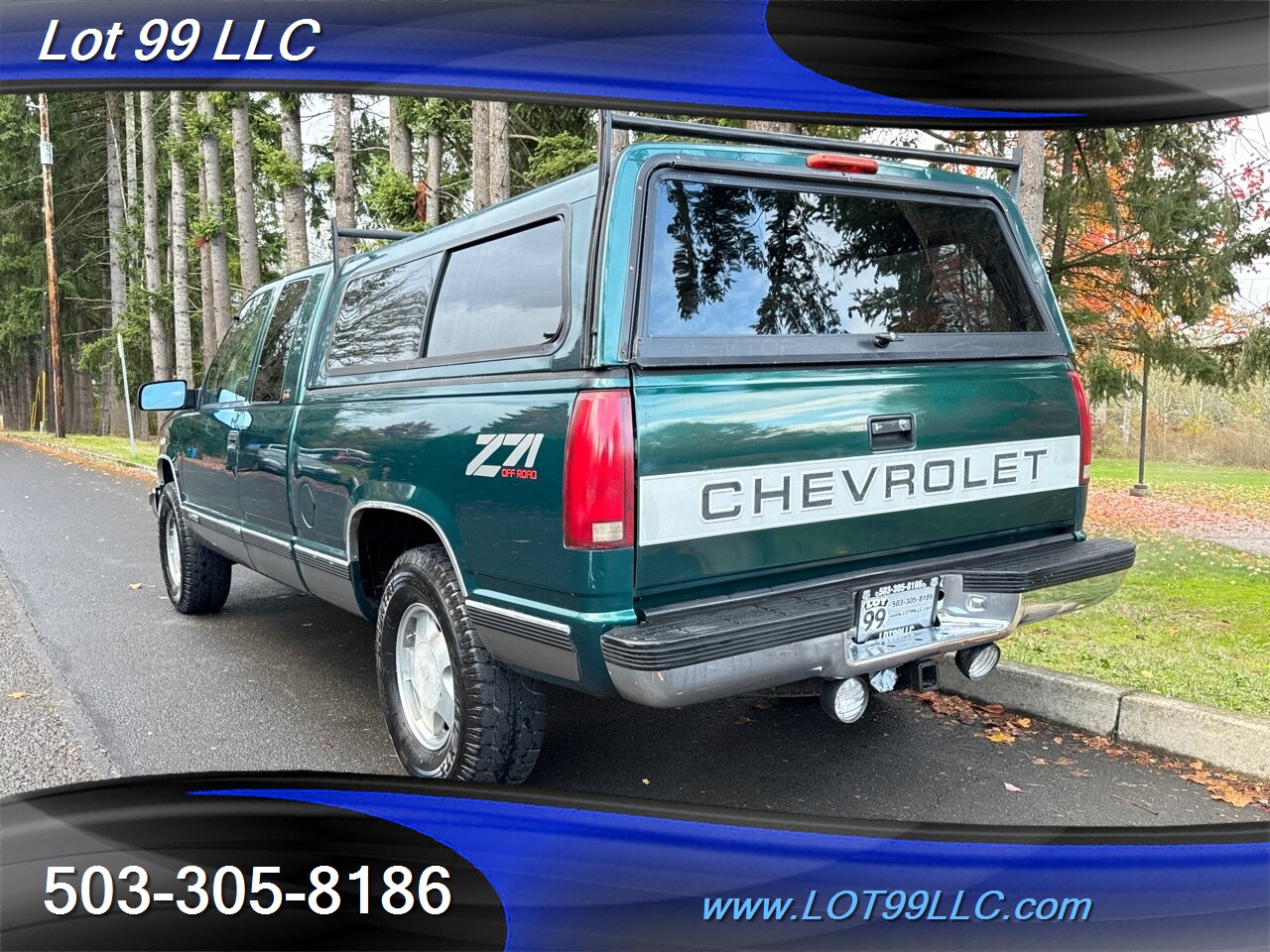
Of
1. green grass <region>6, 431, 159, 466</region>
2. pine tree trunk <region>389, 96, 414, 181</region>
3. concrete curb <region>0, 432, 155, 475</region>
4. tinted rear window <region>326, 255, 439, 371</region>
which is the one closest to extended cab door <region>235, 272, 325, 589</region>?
tinted rear window <region>326, 255, 439, 371</region>

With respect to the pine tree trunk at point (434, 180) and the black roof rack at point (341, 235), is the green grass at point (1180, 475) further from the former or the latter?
the black roof rack at point (341, 235)

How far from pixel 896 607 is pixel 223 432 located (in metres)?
3.95

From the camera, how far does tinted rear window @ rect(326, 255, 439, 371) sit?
13.5 ft

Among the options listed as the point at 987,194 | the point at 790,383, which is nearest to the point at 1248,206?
the point at 987,194

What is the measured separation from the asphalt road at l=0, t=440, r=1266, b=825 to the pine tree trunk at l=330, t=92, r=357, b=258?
27.3 feet

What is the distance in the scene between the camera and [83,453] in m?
21.8

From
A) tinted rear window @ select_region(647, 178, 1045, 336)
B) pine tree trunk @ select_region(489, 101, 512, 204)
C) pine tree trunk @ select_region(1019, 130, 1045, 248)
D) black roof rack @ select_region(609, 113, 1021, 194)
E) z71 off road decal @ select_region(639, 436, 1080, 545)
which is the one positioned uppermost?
pine tree trunk @ select_region(489, 101, 512, 204)

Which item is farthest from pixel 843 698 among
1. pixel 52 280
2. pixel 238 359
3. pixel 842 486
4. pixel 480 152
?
pixel 52 280

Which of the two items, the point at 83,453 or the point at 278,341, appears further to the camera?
the point at 83,453

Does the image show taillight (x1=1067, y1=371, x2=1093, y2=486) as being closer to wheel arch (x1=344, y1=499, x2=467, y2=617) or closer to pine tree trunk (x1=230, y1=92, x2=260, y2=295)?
wheel arch (x1=344, y1=499, x2=467, y2=617)

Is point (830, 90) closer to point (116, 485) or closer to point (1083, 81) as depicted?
point (1083, 81)

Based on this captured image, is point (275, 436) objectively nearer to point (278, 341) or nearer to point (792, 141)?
point (278, 341)

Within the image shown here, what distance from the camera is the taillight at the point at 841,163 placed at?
137 inches

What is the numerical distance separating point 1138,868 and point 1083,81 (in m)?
4.77
